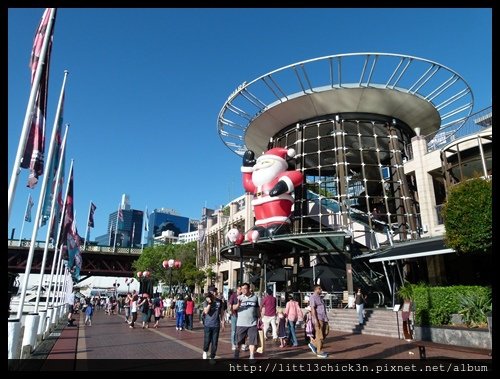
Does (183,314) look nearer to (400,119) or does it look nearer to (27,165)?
(27,165)

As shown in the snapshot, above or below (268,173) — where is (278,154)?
above

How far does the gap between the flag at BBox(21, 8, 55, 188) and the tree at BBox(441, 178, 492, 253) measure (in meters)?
11.8

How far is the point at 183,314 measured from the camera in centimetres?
1941

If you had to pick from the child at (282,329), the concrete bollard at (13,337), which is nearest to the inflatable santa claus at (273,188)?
the child at (282,329)

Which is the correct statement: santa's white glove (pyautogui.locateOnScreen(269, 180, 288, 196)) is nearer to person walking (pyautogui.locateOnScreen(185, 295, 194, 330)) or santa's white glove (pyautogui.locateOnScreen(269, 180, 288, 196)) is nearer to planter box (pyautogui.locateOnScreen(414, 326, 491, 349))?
person walking (pyautogui.locateOnScreen(185, 295, 194, 330))

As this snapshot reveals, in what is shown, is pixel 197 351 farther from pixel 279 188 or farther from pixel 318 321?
pixel 279 188

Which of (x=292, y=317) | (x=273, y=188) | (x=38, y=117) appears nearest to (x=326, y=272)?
(x=273, y=188)

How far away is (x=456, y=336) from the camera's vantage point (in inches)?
455

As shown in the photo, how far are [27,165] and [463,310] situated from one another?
12853mm

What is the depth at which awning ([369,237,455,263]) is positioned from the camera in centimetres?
1708

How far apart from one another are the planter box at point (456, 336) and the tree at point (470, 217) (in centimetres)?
229

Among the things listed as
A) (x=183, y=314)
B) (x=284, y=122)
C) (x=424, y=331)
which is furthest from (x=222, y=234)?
(x=424, y=331)

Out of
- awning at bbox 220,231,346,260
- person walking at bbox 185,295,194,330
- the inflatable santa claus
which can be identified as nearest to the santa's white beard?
the inflatable santa claus

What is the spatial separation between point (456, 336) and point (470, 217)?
350 cm
